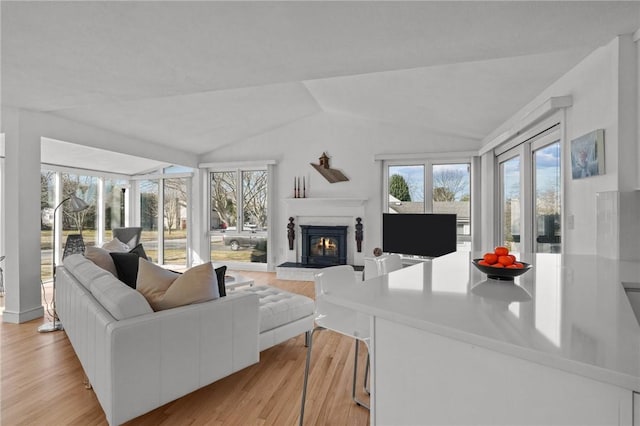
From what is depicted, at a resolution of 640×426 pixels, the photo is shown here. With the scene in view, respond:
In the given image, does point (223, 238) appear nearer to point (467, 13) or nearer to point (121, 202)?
point (121, 202)

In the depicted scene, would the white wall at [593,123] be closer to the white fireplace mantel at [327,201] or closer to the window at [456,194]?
the window at [456,194]

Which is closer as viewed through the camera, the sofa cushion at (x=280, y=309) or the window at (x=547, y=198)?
the sofa cushion at (x=280, y=309)

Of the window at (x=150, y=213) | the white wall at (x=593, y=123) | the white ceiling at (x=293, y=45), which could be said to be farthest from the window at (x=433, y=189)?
the window at (x=150, y=213)

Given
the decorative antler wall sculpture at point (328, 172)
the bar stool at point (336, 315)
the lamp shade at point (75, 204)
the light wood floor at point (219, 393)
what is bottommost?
the light wood floor at point (219, 393)

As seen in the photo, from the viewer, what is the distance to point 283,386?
2.25 m

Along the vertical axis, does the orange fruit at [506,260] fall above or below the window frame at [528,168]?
below

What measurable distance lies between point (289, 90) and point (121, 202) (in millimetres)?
4674

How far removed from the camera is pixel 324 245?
243 inches

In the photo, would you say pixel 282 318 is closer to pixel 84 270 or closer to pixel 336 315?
pixel 336 315

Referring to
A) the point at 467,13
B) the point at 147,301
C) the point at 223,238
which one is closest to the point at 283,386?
the point at 147,301

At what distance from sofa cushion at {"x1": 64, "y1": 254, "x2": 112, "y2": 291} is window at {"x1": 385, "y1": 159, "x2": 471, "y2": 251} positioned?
444 centimetres

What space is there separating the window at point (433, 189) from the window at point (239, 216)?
244cm

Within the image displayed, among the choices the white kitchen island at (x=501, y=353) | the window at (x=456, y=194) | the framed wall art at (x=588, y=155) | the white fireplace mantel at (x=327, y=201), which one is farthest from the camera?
the white fireplace mantel at (x=327, y=201)

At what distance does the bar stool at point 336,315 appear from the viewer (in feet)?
5.80
